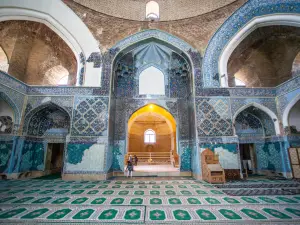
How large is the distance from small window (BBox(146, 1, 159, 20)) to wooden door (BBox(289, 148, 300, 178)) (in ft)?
31.0

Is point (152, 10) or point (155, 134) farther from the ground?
point (152, 10)

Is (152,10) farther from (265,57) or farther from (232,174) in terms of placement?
(232,174)

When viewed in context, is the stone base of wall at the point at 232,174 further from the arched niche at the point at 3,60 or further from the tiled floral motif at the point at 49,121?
the arched niche at the point at 3,60

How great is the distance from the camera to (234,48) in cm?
803

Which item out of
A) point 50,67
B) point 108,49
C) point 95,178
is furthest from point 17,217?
point 50,67

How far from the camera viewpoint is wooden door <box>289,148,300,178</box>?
6626mm

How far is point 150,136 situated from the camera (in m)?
16.9

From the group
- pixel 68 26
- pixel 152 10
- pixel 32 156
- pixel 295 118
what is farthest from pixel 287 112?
pixel 32 156

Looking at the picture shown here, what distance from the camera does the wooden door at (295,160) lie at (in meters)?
6.63

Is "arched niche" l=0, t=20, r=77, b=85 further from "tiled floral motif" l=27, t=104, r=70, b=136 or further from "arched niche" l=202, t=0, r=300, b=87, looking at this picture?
"arched niche" l=202, t=0, r=300, b=87

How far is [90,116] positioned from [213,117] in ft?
17.2

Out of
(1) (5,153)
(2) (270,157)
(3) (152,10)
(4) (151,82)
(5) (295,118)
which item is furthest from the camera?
(3) (152,10)

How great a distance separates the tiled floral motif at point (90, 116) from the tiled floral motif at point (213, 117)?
4056 mm

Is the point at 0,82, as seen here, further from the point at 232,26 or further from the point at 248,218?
the point at 232,26
